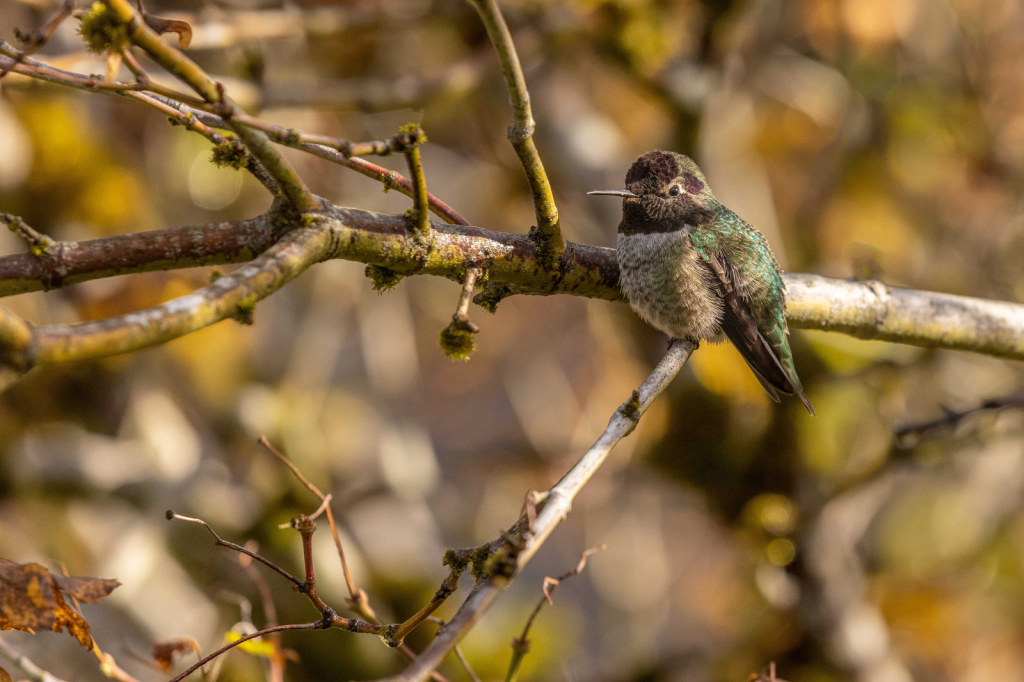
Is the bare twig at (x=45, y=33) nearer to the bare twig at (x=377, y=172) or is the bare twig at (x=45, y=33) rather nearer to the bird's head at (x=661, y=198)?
the bare twig at (x=377, y=172)

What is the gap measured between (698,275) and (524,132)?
1637mm

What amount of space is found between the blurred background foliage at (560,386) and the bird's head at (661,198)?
0.87 m

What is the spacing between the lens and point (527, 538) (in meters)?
1.59

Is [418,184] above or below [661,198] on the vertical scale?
below

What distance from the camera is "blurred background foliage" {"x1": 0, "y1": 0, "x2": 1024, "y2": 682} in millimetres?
6027

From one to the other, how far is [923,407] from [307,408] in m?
7.18

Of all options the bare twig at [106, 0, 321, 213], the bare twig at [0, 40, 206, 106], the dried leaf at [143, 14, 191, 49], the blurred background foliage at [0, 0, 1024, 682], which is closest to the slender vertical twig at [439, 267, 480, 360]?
the bare twig at [106, 0, 321, 213]

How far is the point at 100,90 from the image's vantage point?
159 centimetres

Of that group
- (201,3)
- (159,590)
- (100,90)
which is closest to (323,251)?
(100,90)

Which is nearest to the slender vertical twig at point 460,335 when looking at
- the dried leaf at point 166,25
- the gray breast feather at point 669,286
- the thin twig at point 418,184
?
the thin twig at point 418,184

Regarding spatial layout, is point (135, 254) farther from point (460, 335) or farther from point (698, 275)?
point (698, 275)

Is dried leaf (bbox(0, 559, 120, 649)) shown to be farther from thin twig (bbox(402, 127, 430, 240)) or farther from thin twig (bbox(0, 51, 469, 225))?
thin twig (bbox(402, 127, 430, 240))

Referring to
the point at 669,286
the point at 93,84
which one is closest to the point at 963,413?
the point at 669,286

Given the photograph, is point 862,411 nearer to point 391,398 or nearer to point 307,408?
point 391,398
